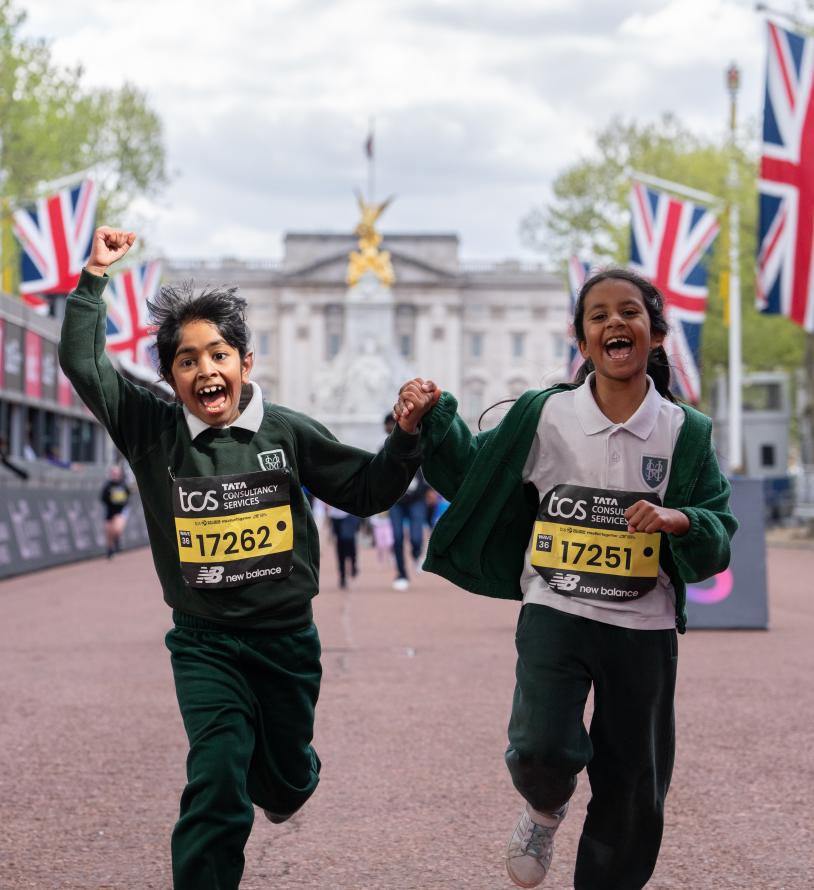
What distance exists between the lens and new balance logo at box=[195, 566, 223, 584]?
370 cm

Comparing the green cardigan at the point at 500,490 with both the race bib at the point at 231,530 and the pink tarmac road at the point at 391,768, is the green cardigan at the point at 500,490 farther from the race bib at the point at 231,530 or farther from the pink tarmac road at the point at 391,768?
the pink tarmac road at the point at 391,768

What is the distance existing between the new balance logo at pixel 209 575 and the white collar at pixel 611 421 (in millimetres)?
939

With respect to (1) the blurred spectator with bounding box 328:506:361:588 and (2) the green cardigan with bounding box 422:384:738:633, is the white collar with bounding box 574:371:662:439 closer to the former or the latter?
(2) the green cardigan with bounding box 422:384:738:633

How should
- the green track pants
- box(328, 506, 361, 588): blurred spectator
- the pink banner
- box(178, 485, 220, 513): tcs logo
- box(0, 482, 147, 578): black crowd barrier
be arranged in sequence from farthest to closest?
1. the pink banner
2. box(0, 482, 147, 578): black crowd barrier
3. box(328, 506, 361, 588): blurred spectator
4. box(178, 485, 220, 513): tcs logo
5. the green track pants

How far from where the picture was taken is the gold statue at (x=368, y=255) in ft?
228

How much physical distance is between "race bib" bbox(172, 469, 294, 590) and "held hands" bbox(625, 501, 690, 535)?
32.9 inches

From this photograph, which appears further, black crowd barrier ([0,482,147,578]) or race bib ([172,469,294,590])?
black crowd barrier ([0,482,147,578])

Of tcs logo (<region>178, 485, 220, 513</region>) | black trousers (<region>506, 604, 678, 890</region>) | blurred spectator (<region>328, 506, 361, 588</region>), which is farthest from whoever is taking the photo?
blurred spectator (<region>328, 506, 361, 588</region>)

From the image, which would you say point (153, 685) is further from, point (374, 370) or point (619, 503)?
point (374, 370)

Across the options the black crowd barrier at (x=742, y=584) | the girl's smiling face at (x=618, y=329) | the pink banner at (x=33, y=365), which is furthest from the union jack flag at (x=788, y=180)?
the girl's smiling face at (x=618, y=329)

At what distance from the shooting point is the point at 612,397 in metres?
3.90

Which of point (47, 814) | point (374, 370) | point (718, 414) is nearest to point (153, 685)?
point (47, 814)

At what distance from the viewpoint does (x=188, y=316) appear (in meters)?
3.88

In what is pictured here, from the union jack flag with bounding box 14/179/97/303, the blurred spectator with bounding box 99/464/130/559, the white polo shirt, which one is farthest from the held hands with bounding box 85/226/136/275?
the union jack flag with bounding box 14/179/97/303
